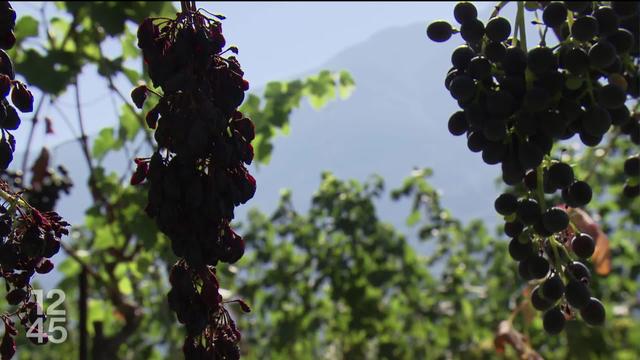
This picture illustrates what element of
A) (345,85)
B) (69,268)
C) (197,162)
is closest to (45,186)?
(69,268)

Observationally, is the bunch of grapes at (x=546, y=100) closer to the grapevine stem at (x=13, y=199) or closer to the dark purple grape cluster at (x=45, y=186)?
the grapevine stem at (x=13, y=199)

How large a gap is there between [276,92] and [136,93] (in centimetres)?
265

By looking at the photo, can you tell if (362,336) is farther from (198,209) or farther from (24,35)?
(198,209)

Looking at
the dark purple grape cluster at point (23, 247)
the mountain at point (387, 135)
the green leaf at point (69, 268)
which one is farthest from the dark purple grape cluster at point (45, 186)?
the mountain at point (387, 135)

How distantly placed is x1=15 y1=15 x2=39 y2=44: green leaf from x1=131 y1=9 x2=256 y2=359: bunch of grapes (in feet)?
9.01

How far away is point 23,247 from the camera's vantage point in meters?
0.83

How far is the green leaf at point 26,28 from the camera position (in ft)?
10.8

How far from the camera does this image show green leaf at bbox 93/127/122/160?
12.1 ft

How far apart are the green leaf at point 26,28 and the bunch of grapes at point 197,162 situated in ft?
9.01

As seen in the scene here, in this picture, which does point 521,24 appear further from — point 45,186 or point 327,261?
point 327,261

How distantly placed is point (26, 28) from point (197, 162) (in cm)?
284

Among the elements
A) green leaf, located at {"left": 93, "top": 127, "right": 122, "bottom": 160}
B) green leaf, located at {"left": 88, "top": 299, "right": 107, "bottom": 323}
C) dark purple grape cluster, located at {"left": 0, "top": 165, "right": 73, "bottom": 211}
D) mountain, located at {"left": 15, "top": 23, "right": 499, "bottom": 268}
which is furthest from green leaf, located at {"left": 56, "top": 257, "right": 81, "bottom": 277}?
mountain, located at {"left": 15, "top": 23, "right": 499, "bottom": 268}

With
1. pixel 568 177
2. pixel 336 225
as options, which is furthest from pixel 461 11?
pixel 336 225

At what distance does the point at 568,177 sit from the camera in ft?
3.25
